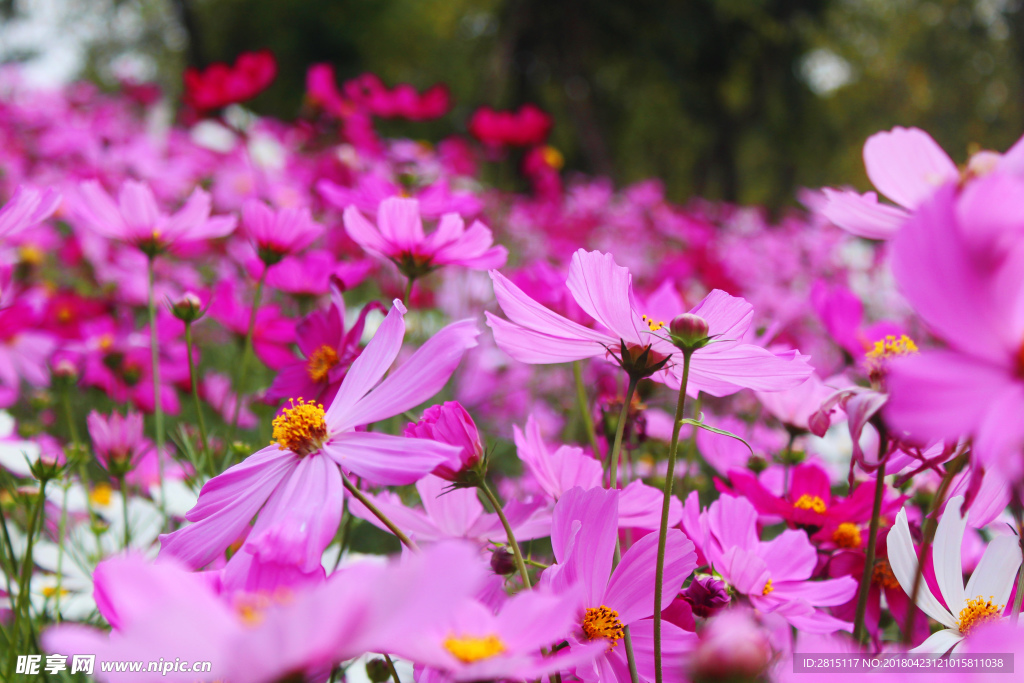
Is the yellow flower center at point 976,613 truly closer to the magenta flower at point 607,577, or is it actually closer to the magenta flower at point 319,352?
the magenta flower at point 607,577

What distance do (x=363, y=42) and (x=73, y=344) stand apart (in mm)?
8413

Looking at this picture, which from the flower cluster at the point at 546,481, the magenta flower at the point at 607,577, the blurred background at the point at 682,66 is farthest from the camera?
the blurred background at the point at 682,66

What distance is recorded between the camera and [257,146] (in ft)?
7.75

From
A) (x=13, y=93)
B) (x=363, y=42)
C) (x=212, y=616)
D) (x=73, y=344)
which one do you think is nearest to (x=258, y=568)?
(x=212, y=616)

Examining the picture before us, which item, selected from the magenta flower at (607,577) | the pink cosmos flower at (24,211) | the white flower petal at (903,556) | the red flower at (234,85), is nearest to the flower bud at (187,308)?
the pink cosmos flower at (24,211)

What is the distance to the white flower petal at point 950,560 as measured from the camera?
318mm

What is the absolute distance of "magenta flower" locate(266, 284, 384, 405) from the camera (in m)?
0.44

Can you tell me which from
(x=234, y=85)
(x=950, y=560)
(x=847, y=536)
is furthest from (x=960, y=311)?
(x=234, y=85)

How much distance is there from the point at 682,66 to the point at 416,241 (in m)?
4.50

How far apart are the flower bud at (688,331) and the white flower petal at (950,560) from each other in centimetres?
14

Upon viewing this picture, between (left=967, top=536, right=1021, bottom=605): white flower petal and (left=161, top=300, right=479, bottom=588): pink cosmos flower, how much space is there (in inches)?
10.0

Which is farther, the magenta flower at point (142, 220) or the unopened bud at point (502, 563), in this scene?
the magenta flower at point (142, 220)

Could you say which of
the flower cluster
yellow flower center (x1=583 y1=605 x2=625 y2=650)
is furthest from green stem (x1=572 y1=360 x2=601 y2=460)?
yellow flower center (x1=583 y1=605 x2=625 y2=650)

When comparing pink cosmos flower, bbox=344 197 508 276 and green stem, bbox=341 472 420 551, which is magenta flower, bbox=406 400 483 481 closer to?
green stem, bbox=341 472 420 551
